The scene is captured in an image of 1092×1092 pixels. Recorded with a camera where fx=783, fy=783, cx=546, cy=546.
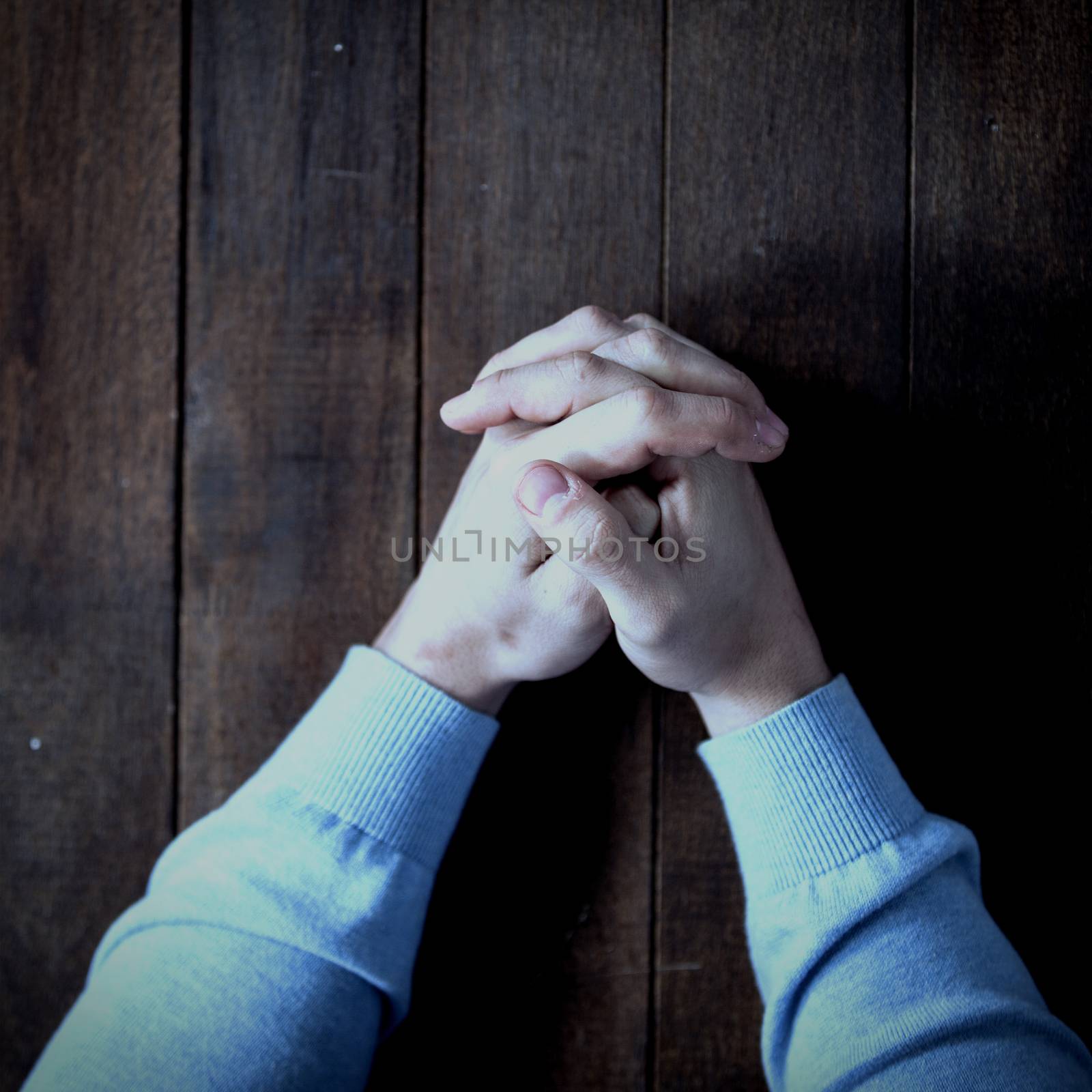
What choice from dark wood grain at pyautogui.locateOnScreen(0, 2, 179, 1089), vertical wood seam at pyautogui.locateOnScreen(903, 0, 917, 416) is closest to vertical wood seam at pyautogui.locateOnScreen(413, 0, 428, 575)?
dark wood grain at pyautogui.locateOnScreen(0, 2, 179, 1089)

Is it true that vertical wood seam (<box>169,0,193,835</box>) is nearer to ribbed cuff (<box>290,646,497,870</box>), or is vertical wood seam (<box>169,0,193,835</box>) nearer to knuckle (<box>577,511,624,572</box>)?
ribbed cuff (<box>290,646,497,870</box>)

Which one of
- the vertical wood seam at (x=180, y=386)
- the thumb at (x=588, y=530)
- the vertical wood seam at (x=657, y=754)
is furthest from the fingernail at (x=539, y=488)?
the vertical wood seam at (x=180, y=386)

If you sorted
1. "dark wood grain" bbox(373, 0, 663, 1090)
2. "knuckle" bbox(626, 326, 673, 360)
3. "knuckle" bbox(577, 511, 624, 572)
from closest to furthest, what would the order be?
"knuckle" bbox(577, 511, 624, 572) < "knuckle" bbox(626, 326, 673, 360) < "dark wood grain" bbox(373, 0, 663, 1090)

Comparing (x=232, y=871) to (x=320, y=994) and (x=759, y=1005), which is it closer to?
(x=320, y=994)

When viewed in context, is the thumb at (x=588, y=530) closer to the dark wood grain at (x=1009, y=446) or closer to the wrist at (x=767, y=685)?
the wrist at (x=767, y=685)

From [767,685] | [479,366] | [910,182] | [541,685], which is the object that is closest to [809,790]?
[767,685]

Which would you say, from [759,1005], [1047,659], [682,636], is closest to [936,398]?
[1047,659]

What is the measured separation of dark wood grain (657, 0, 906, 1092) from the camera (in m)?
0.79

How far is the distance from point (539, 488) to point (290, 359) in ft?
1.24

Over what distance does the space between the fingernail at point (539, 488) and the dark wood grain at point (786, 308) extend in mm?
313

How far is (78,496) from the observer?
0.82 meters

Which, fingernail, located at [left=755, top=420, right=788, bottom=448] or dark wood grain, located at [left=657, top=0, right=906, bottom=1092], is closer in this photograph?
fingernail, located at [left=755, top=420, right=788, bottom=448]

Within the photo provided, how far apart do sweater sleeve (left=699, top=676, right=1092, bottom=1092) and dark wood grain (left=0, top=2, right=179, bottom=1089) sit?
0.60 meters

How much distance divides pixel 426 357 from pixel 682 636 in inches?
15.5
